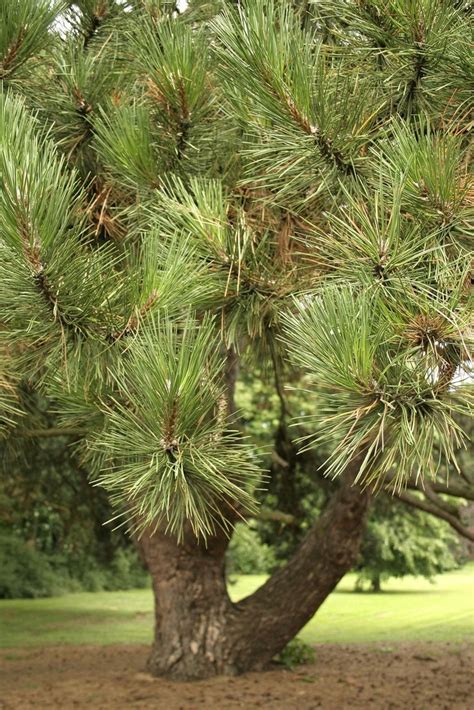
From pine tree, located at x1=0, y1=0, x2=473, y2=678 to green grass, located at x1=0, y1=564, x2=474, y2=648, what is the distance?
9.03 metres

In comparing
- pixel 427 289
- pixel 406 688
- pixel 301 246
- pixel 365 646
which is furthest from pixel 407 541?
pixel 427 289

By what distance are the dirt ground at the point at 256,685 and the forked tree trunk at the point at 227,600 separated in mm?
166

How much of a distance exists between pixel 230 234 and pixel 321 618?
41.9ft

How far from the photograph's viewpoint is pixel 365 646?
10.4 meters

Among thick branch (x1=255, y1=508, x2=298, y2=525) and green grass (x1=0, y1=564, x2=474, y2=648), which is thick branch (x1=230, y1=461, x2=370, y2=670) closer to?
thick branch (x1=255, y1=508, x2=298, y2=525)

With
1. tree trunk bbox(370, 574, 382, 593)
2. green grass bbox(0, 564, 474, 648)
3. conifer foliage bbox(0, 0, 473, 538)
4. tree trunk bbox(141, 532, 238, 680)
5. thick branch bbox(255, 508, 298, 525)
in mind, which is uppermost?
conifer foliage bbox(0, 0, 473, 538)

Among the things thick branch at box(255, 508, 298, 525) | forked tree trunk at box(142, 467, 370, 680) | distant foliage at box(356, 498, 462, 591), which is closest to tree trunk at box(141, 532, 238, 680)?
forked tree trunk at box(142, 467, 370, 680)

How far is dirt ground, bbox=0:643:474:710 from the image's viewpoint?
6309 mm

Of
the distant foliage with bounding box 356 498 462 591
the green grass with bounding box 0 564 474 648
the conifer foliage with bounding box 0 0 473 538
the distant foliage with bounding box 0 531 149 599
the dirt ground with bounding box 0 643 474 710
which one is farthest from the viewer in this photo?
the distant foliage with bounding box 0 531 149 599

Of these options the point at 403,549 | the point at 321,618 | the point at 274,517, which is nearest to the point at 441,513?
the point at 274,517

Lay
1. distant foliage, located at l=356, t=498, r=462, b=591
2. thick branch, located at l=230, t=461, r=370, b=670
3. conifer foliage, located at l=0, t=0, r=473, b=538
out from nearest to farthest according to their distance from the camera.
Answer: conifer foliage, located at l=0, t=0, r=473, b=538
thick branch, located at l=230, t=461, r=370, b=670
distant foliage, located at l=356, t=498, r=462, b=591

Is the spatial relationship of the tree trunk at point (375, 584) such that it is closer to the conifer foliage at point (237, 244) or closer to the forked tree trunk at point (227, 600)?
the forked tree trunk at point (227, 600)

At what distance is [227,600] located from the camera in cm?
715

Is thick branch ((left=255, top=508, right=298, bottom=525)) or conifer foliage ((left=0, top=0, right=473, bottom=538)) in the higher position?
conifer foliage ((left=0, top=0, right=473, bottom=538))
